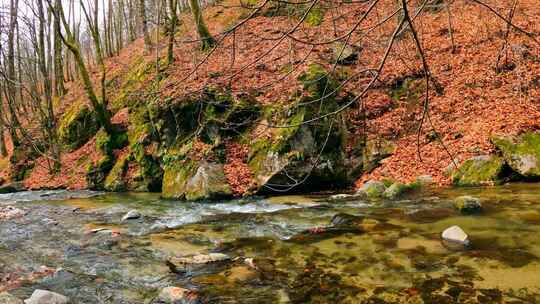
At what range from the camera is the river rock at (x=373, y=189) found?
10.1 meters

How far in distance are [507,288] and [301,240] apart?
3.22m

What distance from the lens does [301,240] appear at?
716 centimetres

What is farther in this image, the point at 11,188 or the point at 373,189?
the point at 11,188

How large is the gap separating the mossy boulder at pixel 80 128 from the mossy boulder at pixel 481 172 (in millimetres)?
15441

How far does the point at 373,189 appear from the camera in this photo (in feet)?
33.6

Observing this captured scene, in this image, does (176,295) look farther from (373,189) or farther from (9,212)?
(9,212)

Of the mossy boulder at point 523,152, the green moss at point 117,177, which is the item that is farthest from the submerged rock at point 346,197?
the green moss at point 117,177

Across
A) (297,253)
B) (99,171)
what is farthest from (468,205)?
(99,171)

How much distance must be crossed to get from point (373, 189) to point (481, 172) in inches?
97.4

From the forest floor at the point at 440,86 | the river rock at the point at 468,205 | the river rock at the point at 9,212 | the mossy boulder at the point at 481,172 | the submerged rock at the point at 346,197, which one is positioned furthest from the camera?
the forest floor at the point at 440,86

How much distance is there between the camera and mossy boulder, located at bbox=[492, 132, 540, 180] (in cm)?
940

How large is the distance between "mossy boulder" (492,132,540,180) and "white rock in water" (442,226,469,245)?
13.2 ft

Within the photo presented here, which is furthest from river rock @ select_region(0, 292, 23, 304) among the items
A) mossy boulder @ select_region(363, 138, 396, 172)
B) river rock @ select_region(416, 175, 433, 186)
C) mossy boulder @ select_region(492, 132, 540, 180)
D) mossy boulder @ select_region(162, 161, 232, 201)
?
mossy boulder @ select_region(492, 132, 540, 180)

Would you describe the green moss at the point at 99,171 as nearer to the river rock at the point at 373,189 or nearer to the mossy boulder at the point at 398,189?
the river rock at the point at 373,189
